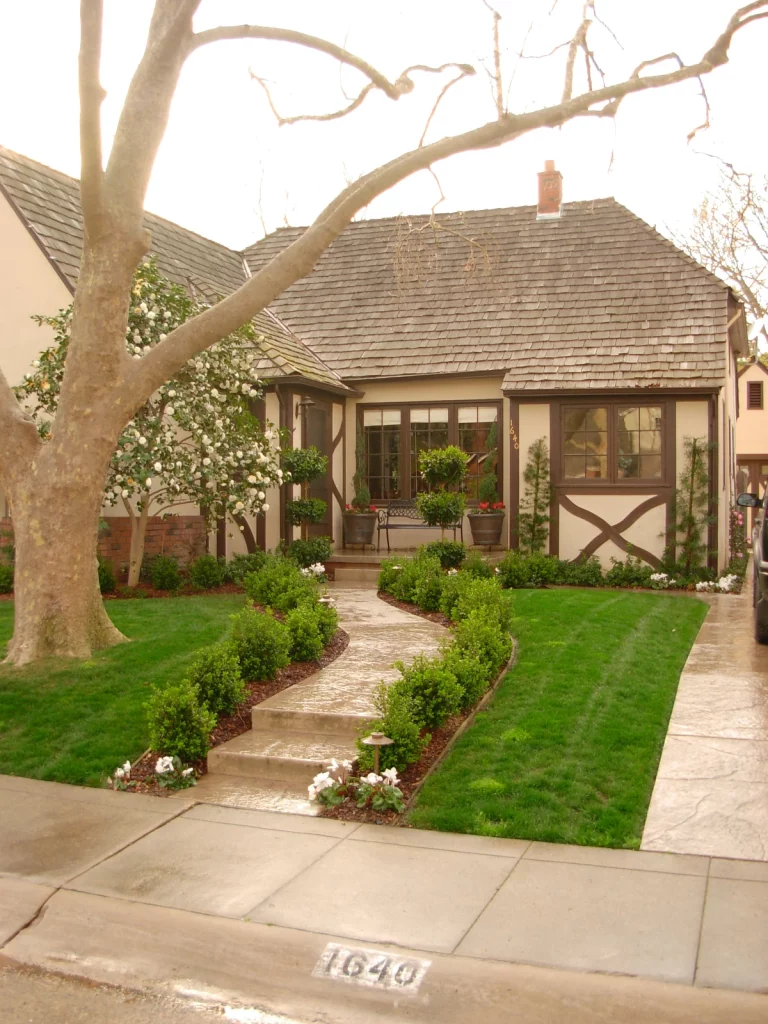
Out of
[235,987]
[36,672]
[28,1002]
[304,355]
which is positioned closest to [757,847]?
[235,987]

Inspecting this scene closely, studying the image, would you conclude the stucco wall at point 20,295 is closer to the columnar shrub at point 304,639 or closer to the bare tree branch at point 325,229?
the bare tree branch at point 325,229

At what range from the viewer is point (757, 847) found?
5086 millimetres

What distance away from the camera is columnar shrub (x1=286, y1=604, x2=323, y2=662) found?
28.2 feet

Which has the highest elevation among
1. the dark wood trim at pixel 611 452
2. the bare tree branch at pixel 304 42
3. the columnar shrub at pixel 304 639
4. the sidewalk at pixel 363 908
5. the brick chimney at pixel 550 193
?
the brick chimney at pixel 550 193

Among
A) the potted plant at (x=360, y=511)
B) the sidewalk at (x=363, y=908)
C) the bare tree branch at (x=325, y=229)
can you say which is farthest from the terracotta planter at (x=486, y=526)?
the sidewalk at (x=363, y=908)

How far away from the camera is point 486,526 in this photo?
15.4 metres

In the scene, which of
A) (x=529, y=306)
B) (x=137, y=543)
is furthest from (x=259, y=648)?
(x=529, y=306)

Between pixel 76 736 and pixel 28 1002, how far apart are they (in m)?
3.26

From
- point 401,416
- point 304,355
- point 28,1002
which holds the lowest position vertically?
point 28,1002

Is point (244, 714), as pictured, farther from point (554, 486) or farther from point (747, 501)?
point (554, 486)

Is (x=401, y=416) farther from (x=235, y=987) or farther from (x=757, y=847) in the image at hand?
(x=235, y=987)

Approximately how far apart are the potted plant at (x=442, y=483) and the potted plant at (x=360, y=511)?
2.98 feet

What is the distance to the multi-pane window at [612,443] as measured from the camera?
14.9 metres

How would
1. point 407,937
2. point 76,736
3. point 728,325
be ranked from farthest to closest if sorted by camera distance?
point 728,325 → point 76,736 → point 407,937
